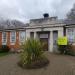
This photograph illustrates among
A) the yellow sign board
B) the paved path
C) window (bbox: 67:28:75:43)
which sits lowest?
the paved path

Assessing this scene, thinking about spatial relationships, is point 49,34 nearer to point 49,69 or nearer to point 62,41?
point 62,41

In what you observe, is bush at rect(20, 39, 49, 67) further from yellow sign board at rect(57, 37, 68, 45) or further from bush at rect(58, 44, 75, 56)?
bush at rect(58, 44, 75, 56)

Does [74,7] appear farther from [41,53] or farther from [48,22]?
[41,53]

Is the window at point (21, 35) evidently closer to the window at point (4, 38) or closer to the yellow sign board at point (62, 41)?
the window at point (4, 38)

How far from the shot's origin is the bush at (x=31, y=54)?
17.1 meters

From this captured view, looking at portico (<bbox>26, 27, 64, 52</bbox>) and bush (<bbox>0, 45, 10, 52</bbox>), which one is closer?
portico (<bbox>26, 27, 64, 52</bbox>)

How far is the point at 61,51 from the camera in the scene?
2370 centimetres

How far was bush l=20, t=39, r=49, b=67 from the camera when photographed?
1709 cm

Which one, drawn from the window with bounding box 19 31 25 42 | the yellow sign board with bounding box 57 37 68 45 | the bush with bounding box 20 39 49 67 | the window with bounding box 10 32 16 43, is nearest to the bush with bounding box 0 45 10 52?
the window with bounding box 10 32 16 43

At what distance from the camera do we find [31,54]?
56.9 feet

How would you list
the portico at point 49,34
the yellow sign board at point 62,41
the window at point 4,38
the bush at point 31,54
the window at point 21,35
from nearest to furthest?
the bush at point 31,54, the yellow sign board at point 62,41, the portico at point 49,34, the window at point 21,35, the window at point 4,38

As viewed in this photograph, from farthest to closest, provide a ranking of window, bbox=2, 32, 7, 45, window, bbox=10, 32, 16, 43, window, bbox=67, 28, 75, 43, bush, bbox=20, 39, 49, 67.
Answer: window, bbox=2, 32, 7, 45
window, bbox=10, 32, 16, 43
window, bbox=67, 28, 75, 43
bush, bbox=20, 39, 49, 67

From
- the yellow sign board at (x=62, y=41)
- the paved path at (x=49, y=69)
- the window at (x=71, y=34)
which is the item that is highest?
the window at (x=71, y=34)

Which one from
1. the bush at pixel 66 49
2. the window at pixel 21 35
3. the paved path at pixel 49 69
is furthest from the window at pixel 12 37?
the paved path at pixel 49 69
